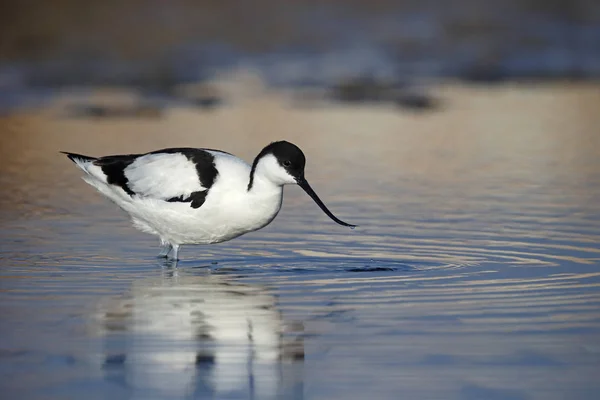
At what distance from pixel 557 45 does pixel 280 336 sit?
16.1 meters

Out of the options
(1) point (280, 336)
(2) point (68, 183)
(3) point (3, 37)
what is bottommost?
(1) point (280, 336)

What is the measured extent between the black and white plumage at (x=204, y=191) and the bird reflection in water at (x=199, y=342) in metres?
0.82

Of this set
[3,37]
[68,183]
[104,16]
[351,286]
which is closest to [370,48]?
[104,16]

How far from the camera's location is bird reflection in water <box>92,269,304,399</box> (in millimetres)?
5543

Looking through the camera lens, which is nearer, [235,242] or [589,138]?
[235,242]

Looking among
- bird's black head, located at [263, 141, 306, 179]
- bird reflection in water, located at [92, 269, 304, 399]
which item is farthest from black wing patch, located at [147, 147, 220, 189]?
bird reflection in water, located at [92, 269, 304, 399]

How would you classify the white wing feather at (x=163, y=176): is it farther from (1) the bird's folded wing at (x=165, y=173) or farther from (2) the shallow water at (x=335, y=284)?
(2) the shallow water at (x=335, y=284)

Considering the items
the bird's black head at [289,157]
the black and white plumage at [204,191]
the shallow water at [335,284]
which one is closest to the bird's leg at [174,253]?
the black and white plumage at [204,191]

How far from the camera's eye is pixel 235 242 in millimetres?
9422

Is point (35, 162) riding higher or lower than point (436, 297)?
higher

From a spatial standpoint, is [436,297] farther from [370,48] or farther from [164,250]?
[370,48]

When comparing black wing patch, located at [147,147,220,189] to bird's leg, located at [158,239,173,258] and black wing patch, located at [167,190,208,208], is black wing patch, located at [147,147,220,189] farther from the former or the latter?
bird's leg, located at [158,239,173,258]

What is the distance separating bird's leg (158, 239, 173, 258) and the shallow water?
11 cm

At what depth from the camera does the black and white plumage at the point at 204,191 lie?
8.48 m
